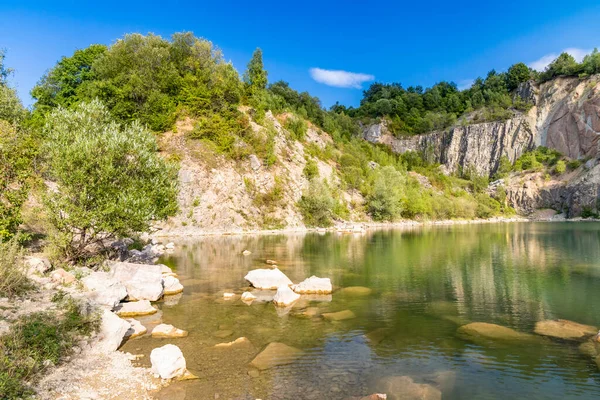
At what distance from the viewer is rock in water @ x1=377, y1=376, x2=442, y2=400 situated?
32.3ft

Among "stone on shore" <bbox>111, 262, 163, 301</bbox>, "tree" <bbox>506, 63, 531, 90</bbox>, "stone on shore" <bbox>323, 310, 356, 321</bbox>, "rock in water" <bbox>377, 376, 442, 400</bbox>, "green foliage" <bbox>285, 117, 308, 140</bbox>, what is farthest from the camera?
"tree" <bbox>506, 63, 531, 90</bbox>

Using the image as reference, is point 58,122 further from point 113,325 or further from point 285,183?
point 285,183

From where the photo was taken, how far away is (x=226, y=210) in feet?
225

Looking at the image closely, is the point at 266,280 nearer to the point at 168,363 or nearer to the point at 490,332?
the point at 168,363

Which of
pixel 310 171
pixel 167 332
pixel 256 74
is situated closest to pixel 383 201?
pixel 310 171

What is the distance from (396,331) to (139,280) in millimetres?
14285

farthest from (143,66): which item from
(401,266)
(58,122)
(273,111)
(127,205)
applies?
(401,266)

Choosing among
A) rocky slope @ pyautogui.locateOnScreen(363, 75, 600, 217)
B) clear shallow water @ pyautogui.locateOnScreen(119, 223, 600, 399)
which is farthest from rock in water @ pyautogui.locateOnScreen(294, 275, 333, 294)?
rocky slope @ pyautogui.locateOnScreen(363, 75, 600, 217)

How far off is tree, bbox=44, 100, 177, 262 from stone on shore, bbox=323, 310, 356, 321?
1423 cm

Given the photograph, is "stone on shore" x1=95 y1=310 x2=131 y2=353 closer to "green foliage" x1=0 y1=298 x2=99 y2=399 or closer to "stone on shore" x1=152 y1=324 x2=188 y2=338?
"green foliage" x1=0 y1=298 x2=99 y2=399

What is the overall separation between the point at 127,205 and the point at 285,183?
2310 inches

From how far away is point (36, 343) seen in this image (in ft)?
33.4

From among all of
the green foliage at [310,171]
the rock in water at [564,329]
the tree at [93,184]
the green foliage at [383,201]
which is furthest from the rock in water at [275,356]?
the green foliage at [383,201]

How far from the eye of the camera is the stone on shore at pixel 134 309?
668 inches
